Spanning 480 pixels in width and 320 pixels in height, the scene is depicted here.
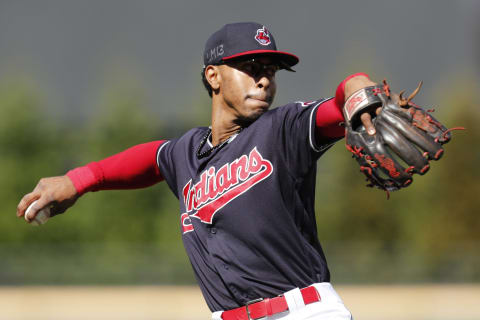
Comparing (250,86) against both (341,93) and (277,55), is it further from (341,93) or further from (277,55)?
(341,93)

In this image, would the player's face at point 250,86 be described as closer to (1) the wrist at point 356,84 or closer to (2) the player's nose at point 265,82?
(2) the player's nose at point 265,82

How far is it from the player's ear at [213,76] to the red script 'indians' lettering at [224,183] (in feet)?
1.43

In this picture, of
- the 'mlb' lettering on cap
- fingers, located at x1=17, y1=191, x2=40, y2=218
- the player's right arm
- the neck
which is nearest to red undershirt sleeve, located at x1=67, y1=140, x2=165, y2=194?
the player's right arm

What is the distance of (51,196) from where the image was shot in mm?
3480

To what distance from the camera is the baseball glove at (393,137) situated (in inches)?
93.3

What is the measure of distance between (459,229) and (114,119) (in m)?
12.6

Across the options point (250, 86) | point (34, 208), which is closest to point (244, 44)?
point (250, 86)

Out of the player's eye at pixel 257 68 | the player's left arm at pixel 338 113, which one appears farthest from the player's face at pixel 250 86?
the player's left arm at pixel 338 113

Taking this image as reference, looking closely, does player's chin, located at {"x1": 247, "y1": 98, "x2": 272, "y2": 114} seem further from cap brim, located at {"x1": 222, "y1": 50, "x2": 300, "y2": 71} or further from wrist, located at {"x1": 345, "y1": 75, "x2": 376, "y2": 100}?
wrist, located at {"x1": 345, "y1": 75, "x2": 376, "y2": 100}

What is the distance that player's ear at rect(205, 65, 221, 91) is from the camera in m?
3.39

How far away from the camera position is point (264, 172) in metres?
2.96

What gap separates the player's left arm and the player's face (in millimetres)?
452

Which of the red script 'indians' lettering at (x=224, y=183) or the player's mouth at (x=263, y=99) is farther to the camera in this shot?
the player's mouth at (x=263, y=99)

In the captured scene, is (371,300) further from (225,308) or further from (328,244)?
(225,308)
